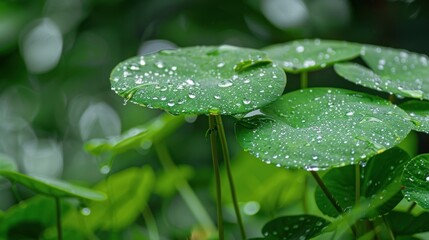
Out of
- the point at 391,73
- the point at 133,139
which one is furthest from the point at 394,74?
the point at 133,139

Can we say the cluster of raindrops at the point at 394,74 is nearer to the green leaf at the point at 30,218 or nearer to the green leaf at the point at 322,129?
the green leaf at the point at 322,129

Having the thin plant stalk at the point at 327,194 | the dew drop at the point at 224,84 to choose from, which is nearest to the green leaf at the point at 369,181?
the thin plant stalk at the point at 327,194

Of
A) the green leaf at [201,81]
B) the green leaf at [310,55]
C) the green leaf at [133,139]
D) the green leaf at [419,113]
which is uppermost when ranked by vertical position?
the green leaf at [201,81]

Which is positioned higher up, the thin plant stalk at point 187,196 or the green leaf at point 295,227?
the green leaf at point 295,227

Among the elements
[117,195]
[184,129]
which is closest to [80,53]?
[184,129]

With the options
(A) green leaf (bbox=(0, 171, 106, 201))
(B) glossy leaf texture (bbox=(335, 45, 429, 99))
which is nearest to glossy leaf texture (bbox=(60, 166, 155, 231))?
(A) green leaf (bbox=(0, 171, 106, 201))

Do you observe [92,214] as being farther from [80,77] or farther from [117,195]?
[80,77]
